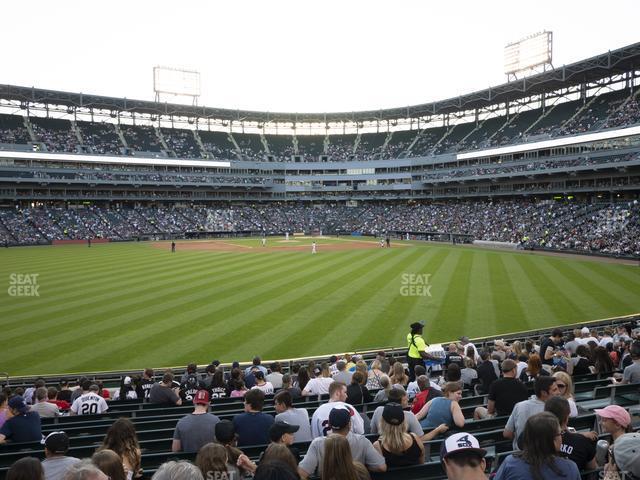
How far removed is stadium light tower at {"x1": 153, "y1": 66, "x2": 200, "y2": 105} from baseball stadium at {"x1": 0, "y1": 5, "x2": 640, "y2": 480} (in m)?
5.77

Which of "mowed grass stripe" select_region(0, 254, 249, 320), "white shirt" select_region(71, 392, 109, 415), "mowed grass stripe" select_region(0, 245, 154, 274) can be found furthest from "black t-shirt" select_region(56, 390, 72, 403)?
"mowed grass stripe" select_region(0, 245, 154, 274)

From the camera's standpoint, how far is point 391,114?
10762 centimetres

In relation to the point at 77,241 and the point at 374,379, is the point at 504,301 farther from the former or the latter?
the point at 77,241

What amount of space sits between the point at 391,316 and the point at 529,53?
78.2m

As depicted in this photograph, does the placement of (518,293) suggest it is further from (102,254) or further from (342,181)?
(342,181)

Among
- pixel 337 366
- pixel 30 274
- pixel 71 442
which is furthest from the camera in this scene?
pixel 30 274

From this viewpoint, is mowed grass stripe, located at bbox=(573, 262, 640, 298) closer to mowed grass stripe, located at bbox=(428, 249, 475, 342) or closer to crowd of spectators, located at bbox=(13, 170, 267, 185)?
mowed grass stripe, located at bbox=(428, 249, 475, 342)

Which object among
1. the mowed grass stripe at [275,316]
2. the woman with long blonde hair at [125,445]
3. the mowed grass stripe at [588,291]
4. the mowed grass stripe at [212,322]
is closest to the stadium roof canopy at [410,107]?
the mowed grass stripe at [588,291]

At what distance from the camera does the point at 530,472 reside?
4.03 meters

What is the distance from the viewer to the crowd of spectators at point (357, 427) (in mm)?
4105

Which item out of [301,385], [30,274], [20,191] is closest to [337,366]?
[301,385]

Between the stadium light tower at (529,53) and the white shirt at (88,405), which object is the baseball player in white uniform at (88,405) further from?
the stadium light tower at (529,53)

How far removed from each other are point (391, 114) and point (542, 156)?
1712 inches

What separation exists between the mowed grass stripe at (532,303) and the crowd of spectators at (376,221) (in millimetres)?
19124
